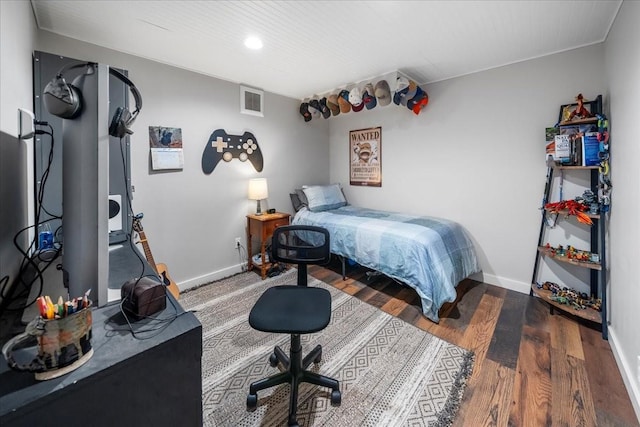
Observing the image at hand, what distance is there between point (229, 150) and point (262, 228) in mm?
996

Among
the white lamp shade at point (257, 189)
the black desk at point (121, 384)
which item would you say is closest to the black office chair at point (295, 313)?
the black desk at point (121, 384)

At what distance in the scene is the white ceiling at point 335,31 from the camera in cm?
180

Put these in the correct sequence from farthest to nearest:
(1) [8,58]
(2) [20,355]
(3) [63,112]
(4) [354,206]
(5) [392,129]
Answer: (4) [354,206], (5) [392,129], (1) [8,58], (3) [63,112], (2) [20,355]

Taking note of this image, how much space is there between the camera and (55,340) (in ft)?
1.91

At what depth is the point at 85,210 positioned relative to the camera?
843 millimetres

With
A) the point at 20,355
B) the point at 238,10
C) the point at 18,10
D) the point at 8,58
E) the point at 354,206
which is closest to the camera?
the point at 20,355

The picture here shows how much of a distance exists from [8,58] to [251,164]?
2.31m

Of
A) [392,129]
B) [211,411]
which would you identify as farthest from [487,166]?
[211,411]

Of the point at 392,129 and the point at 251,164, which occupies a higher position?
the point at 392,129

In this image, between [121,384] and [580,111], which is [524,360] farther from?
[121,384]

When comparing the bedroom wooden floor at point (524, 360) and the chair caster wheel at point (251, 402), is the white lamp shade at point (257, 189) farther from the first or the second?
the chair caster wheel at point (251, 402)

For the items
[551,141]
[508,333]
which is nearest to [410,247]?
[508,333]

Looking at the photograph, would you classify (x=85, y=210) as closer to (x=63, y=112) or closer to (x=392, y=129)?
(x=63, y=112)

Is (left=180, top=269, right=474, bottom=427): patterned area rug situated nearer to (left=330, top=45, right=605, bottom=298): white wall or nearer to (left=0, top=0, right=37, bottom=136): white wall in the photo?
(left=330, top=45, right=605, bottom=298): white wall
